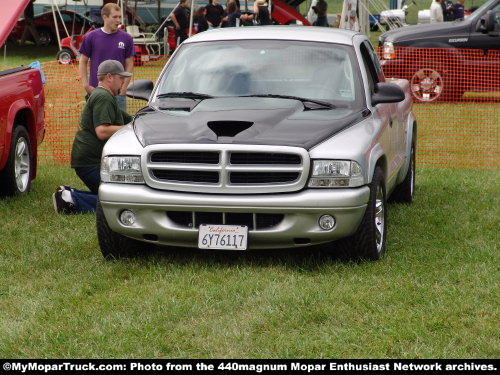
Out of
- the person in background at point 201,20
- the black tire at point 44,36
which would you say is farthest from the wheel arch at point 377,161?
the black tire at point 44,36

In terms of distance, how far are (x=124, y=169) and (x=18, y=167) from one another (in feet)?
10.8

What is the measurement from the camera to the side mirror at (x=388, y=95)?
6.83 metres

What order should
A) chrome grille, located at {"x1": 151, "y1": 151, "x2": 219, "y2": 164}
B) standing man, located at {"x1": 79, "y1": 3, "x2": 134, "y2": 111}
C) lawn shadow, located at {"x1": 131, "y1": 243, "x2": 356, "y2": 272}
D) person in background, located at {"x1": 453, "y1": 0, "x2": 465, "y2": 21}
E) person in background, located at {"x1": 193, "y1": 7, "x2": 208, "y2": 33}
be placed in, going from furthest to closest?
person in background, located at {"x1": 453, "y1": 0, "x2": 465, "y2": 21} → person in background, located at {"x1": 193, "y1": 7, "x2": 208, "y2": 33} → standing man, located at {"x1": 79, "y1": 3, "x2": 134, "y2": 111} → lawn shadow, located at {"x1": 131, "y1": 243, "x2": 356, "y2": 272} → chrome grille, located at {"x1": 151, "y1": 151, "x2": 219, "y2": 164}

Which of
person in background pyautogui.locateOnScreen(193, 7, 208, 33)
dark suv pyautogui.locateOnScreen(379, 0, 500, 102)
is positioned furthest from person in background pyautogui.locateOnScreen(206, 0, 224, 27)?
dark suv pyautogui.locateOnScreen(379, 0, 500, 102)

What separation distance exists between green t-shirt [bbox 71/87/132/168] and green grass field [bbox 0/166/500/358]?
797 mm

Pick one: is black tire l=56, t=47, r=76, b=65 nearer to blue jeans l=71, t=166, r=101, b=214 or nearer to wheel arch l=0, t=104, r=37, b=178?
wheel arch l=0, t=104, r=37, b=178

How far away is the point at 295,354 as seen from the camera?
14.7 feet

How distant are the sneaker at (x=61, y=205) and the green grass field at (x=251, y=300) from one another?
54 cm

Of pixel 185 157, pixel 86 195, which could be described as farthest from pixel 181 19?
pixel 185 157

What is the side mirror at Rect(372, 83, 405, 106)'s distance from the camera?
6828mm

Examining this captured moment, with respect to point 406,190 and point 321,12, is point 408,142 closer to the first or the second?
point 406,190

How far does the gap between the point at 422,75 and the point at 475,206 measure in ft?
28.7

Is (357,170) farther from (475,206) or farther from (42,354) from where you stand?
(475,206)

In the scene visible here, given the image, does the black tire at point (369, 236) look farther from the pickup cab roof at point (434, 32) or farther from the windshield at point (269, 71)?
the pickup cab roof at point (434, 32)
